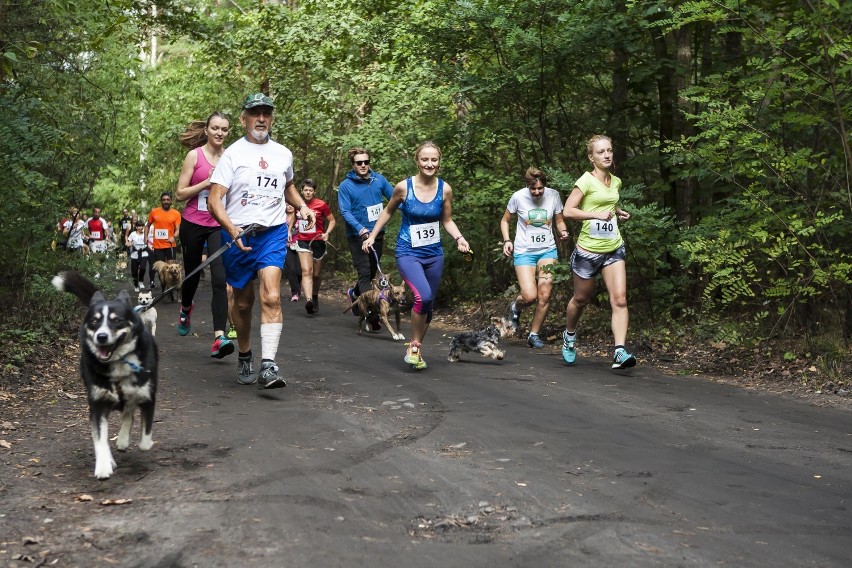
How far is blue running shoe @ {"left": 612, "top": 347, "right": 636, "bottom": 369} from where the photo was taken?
11336mm

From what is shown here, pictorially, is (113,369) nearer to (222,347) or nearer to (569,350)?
(222,347)

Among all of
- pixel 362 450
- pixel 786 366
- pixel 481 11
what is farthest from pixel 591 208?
pixel 362 450

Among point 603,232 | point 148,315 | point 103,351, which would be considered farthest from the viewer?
point 603,232

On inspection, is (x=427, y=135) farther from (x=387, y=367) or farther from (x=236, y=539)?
(x=236, y=539)

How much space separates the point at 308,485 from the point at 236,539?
1.09 metres

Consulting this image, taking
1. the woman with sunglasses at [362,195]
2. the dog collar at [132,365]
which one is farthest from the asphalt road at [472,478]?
the woman with sunglasses at [362,195]

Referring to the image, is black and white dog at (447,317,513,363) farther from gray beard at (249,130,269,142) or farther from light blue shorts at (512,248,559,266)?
gray beard at (249,130,269,142)

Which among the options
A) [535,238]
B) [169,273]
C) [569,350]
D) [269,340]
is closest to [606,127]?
[535,238]

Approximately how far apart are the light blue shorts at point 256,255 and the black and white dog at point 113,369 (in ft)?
9.04

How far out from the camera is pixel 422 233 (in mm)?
11172

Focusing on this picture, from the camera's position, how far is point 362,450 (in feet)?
23.1

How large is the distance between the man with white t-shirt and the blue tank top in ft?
5.93

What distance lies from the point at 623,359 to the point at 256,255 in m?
4.29

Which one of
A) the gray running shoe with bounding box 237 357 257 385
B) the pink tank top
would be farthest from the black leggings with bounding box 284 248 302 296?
the gray running shoe with bounding box 237 357 257 385
